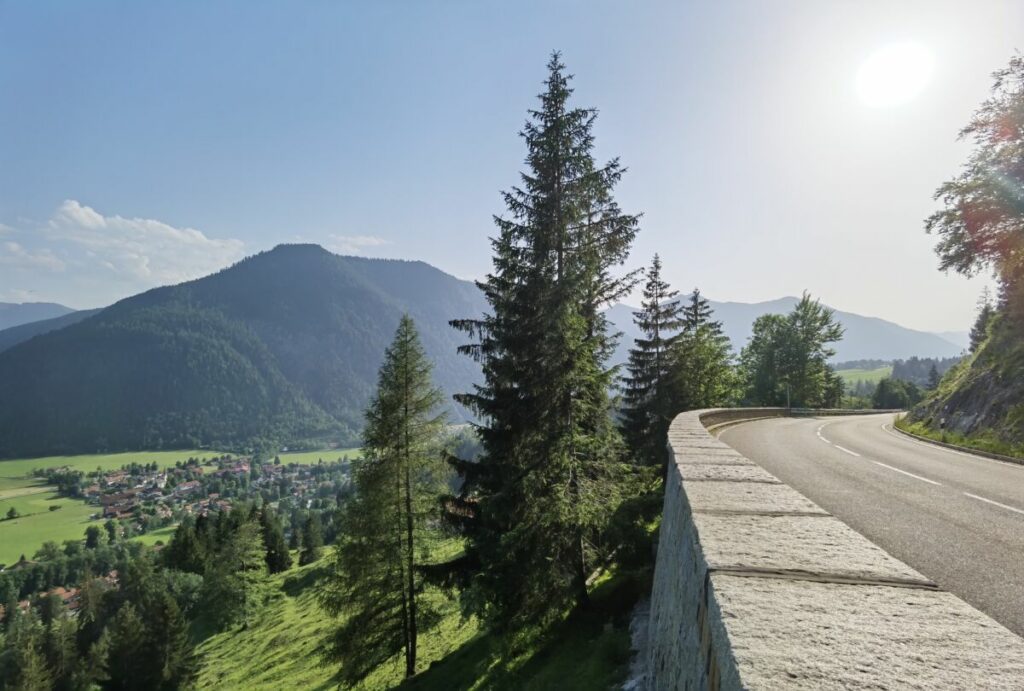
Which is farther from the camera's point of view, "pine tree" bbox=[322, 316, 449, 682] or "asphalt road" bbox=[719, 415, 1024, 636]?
"pine tree" bbox=[322, 316, 449, 682]

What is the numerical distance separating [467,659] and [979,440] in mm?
20062

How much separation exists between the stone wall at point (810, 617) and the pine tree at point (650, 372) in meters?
21.9

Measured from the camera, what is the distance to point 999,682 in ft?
4.69

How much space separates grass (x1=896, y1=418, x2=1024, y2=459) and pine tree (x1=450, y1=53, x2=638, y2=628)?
12171 millimetres

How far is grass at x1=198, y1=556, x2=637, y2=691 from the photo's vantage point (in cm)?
1121

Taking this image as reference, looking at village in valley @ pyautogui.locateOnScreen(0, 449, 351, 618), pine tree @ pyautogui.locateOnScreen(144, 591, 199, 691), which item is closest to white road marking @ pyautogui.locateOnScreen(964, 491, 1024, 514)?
pine tree @ pyautogui.locateOnScreen(144, 591, 199, 691)

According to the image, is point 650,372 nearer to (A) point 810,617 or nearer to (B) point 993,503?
(B) point 993,503

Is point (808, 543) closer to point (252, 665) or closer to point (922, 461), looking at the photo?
point (922, 461)

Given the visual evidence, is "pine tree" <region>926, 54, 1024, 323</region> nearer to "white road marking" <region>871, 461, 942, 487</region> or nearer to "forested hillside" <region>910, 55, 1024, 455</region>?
"forested hillside" <region>910, 55, 1024, 455</region>

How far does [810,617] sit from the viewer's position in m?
1.80

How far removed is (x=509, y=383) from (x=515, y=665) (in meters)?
8.01

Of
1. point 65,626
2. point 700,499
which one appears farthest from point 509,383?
point 65,626

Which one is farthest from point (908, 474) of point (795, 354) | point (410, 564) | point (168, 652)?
point (168, 652)

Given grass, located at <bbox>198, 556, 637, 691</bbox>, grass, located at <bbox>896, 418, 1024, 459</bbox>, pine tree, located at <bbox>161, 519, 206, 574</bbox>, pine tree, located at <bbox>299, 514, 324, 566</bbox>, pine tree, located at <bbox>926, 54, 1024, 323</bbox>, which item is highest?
pine tree, located at <bbox>926, 54, 1024, 323</bbox>
